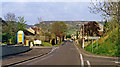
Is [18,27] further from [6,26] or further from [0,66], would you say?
[0,66]

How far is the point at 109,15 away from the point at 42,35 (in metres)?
66.8

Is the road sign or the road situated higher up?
the road sign

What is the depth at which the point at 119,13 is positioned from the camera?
670 inches

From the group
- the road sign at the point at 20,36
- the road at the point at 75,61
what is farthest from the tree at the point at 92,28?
the road at the point at 75,61

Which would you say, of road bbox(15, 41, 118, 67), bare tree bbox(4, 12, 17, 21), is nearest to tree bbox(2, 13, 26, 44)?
bare tree bbox(4, 12, 17, 21)

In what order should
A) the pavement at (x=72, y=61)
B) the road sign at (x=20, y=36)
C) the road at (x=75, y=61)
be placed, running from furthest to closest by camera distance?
the road sign at (x=20, y=36) → the road at (x=75, y=61) → the pavement at (x=72, y=61)

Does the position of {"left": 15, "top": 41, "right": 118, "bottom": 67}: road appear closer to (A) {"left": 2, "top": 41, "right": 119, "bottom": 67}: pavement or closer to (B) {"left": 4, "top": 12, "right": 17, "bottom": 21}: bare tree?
(A) {"left": 2, "top": 41, "right": 119, "bottom": 67}: pavement

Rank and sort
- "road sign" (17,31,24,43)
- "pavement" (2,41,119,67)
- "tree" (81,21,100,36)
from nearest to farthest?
"pavement" (2,41,119,67) → "road sign" (17,31,24,43) → "tree" (81,21,100,36)

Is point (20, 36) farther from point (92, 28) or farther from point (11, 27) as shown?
point (92, 28)

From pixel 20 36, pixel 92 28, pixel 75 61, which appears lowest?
pixel 75 61

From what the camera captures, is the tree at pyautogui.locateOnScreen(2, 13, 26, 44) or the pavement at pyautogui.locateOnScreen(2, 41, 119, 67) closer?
the pavement at pyautogui.locateOnScreen(2, 41, 119, 67)

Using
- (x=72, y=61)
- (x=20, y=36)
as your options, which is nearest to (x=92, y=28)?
(x=20, y=36)

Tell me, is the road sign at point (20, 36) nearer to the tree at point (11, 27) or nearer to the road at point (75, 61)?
the tree at point (11, 27)

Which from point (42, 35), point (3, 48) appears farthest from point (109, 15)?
point (42, 35)
